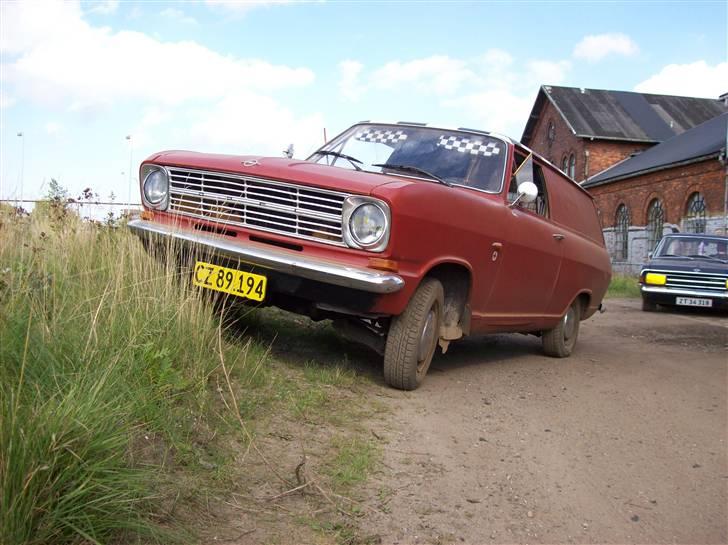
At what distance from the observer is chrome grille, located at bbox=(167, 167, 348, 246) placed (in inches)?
173

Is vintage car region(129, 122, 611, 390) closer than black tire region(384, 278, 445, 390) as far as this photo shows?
Yes

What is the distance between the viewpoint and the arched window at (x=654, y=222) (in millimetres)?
30797

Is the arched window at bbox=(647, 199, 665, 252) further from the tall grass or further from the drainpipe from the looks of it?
the tall grass

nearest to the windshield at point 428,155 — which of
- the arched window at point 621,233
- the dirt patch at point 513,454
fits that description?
the dirt patch at point 513,454

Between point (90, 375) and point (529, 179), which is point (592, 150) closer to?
point (529, 179)

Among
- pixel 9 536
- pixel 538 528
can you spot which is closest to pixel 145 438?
pixel 9 536

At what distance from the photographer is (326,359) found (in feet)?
17.7

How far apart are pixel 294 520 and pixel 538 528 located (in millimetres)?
1043

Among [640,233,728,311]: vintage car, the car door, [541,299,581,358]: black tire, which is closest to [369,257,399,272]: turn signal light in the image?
the car door

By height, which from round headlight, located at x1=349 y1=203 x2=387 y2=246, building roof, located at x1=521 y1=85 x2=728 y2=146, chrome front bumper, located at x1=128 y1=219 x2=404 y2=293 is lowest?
chrome front bumper, located at x1=128 y1=219 x2=404 y2=293

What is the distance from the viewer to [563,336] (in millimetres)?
7355

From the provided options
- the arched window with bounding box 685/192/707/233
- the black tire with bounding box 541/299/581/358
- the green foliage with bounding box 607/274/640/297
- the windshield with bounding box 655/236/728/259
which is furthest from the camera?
the arched window with bounding box 685/192/707/233

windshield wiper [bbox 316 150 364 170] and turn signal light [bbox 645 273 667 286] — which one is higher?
windshield wiper [bbox 316 150 364 170]

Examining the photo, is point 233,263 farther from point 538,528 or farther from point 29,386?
point 538,528
